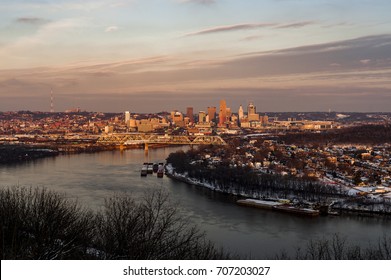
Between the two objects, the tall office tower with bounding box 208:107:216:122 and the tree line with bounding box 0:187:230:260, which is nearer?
the tree line with bounding box 0:187:230:260

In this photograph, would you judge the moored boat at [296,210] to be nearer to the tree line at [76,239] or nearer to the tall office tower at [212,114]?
the tree line at [76,239]

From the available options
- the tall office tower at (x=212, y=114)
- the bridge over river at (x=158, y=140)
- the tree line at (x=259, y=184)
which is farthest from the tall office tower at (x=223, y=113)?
the tree line at (x=259, y=184)

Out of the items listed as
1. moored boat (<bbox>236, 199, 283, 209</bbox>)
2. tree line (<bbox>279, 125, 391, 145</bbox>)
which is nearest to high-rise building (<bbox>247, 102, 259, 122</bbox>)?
tree line (<bbox>279, 125, 391, 145</bbox>)

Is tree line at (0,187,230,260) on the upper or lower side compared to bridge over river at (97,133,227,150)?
upper

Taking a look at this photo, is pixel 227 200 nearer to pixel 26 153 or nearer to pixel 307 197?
pixel 307 197

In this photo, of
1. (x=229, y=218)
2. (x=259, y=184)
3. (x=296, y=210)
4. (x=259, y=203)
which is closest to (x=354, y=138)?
(x=259, y=184)

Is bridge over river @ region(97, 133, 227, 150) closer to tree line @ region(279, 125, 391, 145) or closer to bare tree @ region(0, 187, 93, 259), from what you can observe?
tree line @ region(279, 125, 391, 145)

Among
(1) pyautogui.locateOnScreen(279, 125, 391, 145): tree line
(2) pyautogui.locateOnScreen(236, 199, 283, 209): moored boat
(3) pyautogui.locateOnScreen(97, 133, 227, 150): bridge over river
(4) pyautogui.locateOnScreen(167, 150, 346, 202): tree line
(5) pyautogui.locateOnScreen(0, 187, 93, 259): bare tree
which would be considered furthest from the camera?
(3) pyautogui.locateOnScreen(97, 133, 227, 150): bridge over river

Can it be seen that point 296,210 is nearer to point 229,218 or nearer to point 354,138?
point 229,218
